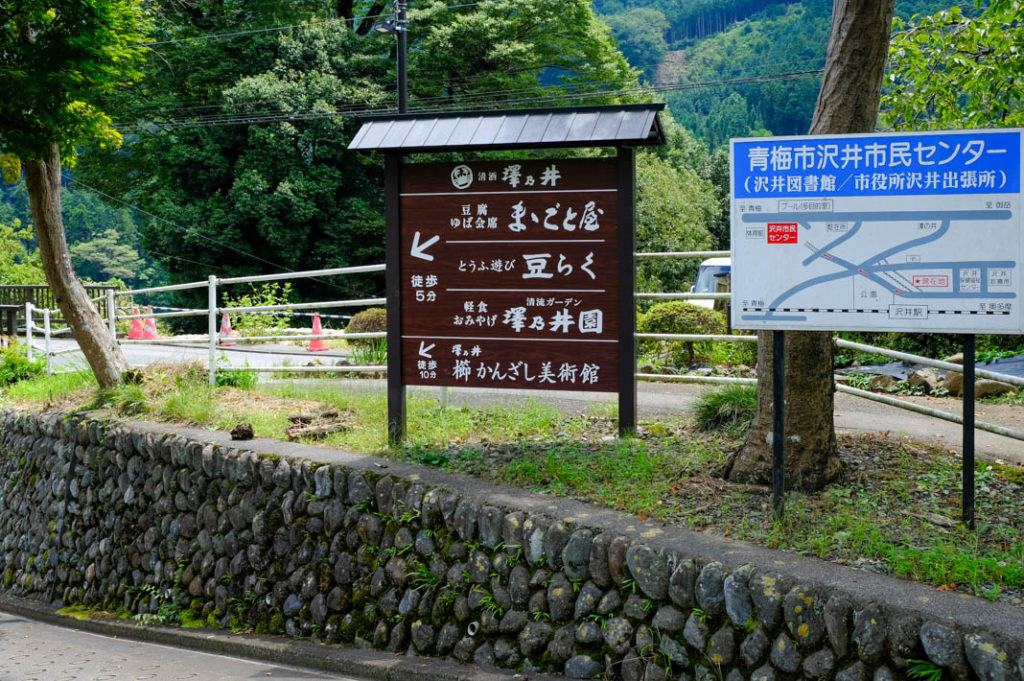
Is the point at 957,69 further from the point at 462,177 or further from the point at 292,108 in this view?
the point at 292,108

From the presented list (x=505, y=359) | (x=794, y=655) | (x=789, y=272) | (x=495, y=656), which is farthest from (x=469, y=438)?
(x=794, y=655)

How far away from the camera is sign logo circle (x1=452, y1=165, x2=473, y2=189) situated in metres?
7.10

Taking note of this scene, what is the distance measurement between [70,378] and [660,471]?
8177 millimetres

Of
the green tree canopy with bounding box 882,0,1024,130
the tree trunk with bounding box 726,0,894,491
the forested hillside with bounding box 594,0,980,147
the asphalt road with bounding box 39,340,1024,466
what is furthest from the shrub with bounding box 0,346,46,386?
the forested hillside with bounding box 594,0,980,147

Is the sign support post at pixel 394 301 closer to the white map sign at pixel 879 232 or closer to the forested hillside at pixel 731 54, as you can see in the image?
the white map sign at pixel 879 232

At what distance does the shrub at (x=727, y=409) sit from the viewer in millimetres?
7207

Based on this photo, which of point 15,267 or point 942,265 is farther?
point 15,267

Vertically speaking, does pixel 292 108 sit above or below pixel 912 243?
above

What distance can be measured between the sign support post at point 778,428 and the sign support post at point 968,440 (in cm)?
93

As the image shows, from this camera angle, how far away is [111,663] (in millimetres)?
6414

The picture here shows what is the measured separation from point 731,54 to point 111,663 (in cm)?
7481

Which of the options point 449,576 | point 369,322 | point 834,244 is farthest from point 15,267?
point 834,244

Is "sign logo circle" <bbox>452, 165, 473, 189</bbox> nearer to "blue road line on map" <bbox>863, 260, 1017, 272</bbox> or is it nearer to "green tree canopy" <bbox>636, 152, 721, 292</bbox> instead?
"blue road line on map" <bbox>863, 260, 1017, 272</bbox>

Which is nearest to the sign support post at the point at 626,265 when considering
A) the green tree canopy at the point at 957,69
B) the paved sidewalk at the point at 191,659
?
the paved sidewalk at the point at 191,659
